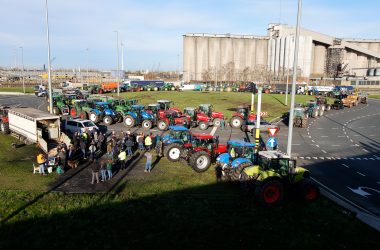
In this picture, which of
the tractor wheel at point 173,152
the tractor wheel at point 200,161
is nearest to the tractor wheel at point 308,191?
the tractor wheel at point 200,161

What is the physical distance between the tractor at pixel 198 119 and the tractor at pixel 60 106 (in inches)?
547

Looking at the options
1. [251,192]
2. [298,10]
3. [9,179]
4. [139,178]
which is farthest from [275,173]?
[9,179]

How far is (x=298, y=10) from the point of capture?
14.7 m

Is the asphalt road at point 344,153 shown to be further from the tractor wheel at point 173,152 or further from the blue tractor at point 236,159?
the tractor wheel at point 173,152

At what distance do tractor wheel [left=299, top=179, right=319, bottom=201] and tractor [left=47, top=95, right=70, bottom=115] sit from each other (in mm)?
28255

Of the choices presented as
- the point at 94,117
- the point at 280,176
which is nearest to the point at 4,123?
the point at 94,117

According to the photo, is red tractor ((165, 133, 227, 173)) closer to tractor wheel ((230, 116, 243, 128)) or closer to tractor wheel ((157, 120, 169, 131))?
tractor wheel ((157, 120, 169, 131))

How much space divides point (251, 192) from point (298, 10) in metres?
8.48

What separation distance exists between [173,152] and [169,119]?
32.0ft

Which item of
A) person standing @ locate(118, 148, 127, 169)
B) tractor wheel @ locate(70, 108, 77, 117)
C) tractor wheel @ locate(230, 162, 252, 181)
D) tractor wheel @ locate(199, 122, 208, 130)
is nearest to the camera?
tractor wheel @ locate(230, 162, 252, 181)

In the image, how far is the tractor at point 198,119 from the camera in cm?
2806

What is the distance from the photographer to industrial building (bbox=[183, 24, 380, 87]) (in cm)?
9888

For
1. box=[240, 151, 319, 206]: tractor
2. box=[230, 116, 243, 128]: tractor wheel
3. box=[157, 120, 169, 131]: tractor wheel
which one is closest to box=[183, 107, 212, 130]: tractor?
box=[230, 116, 243, 128]: tractor wheel

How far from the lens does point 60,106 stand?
35500 mm
